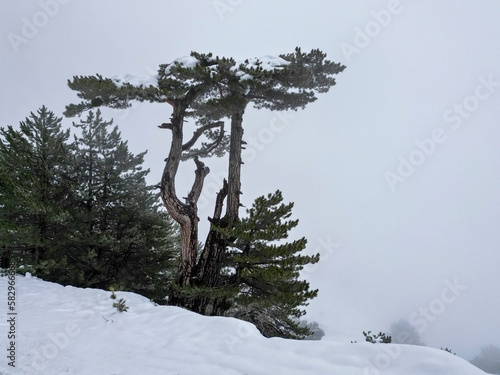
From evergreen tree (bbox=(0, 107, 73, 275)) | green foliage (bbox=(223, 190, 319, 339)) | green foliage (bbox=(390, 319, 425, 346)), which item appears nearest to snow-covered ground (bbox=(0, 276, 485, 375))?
green foliage (bbox=(223, 190, 319, 339))

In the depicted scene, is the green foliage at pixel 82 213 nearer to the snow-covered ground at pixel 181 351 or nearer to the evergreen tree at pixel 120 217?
the evergreen tree at pixel 120 217

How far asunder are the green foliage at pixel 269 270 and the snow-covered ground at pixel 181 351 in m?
2.98

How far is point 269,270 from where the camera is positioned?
268 inches

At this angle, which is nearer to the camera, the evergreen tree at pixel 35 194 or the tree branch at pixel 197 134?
the evergreen tree at pixel 35 194

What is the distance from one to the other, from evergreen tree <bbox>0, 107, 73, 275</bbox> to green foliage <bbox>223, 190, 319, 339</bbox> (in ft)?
20.6

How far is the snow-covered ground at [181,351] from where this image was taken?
2732mm

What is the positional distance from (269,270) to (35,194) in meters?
8.57

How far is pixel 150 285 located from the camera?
35.0 ft

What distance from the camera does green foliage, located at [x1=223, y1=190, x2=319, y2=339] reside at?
7.12m

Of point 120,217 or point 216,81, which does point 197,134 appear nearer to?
point 216,81

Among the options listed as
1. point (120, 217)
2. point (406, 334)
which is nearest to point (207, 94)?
point (120, 217)

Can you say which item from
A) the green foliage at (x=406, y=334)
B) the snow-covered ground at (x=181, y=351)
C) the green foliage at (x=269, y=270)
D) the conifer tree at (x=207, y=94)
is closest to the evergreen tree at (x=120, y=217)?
the conifer tree at (x=207, y=94)

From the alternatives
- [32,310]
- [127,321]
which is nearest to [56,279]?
[32,310]

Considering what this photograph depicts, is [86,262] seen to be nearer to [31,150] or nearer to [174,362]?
[31,150]
